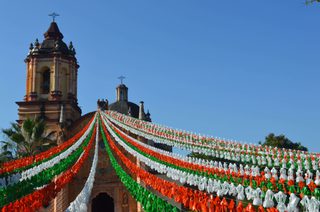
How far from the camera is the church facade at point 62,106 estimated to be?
3838 cm

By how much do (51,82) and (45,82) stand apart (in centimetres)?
137

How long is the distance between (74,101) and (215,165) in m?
26.5

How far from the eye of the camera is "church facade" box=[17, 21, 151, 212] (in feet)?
126

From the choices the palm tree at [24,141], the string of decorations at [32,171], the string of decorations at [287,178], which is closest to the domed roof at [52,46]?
the palm tree at [24,141]

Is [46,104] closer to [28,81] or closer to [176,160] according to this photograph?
[28,81]

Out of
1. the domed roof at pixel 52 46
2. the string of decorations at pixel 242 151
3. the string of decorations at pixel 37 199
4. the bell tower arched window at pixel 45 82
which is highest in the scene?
the domed roof at pixel 52 46

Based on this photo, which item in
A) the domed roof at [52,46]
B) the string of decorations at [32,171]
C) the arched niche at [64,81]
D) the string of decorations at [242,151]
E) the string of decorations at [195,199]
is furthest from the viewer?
the domed roof at [52,46]

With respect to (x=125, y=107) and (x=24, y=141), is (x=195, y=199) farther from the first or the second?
(x=125, y=107)

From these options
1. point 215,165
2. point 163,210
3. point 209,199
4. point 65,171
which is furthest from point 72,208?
point 65,171

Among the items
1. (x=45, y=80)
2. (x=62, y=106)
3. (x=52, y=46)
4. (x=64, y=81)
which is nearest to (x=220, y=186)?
(x=62, y=106)

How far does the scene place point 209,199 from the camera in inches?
577

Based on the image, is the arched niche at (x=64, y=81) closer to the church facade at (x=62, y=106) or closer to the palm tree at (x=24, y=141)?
the church facade at (x=62, y=106)

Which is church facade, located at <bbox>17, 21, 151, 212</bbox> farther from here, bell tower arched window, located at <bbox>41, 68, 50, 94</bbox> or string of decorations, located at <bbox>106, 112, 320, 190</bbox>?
string of decorations, located at <bbox>106, 112, 320, 190</bbox>

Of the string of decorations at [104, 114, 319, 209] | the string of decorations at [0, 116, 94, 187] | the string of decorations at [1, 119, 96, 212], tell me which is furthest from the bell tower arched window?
the string of decorations at [1, 119, 96, 212]
